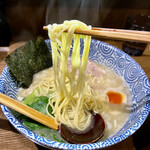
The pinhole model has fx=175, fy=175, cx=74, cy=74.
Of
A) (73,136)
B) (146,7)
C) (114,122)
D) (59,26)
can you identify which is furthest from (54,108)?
(146,7)

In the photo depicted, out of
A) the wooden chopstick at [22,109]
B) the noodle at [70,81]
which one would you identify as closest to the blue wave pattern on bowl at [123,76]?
the wooden chopstick at [22,109]

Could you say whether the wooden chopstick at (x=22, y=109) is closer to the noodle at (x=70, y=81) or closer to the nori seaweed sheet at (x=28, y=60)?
the noodle at (x=70, y=81)

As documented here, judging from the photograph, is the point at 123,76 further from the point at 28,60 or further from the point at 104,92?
the point at 28,60

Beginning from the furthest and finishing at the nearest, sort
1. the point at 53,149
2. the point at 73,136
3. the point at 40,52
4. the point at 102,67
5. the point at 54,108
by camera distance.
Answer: the point at 102,67 < the point at 40,52 < the point at 54,108 < the point at 73,136 < the point at 53,149

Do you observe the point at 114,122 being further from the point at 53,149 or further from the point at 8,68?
the point at 8,68

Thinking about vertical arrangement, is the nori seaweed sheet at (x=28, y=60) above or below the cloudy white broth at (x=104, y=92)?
above

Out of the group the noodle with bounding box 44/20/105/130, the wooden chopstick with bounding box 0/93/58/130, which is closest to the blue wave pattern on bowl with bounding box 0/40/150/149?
the wooden chopstick with bounding box 0/93/58/130

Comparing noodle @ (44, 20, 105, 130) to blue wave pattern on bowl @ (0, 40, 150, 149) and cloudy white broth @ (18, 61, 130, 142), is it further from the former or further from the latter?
blue wave pattern on bowl @ (0, 40, 150, 149)
